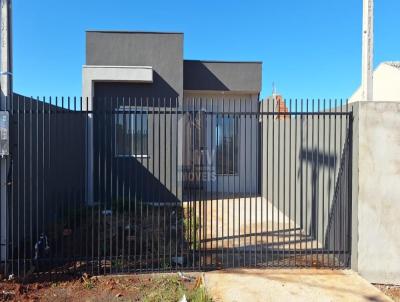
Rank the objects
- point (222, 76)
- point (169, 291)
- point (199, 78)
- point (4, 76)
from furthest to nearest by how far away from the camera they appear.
Answer: point (222, 76)
point (199, 78)
point (4, 76)
point (169, 291)

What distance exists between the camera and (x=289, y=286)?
437 centimetres

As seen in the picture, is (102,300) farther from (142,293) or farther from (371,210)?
(371,210)

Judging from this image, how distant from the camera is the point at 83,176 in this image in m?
9.43

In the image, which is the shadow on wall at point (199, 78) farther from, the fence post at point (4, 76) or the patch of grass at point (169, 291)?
the patch of grass at point (169, 291)

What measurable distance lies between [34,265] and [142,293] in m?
1.61

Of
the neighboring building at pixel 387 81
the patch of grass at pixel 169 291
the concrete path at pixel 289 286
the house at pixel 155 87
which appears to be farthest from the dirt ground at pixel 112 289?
the neighboring building at pixel 387 81

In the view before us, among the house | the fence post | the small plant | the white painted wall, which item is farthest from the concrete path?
the house

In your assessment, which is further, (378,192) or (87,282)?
(378,192)

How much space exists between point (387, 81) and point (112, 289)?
13.0m

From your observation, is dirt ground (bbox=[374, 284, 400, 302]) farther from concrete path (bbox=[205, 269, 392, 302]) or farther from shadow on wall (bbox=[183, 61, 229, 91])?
shadow on wall (bbox=[183, 61, 229, 91])

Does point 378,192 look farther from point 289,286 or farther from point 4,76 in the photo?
point 4,76

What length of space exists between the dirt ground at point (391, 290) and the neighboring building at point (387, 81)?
9388 millimetres

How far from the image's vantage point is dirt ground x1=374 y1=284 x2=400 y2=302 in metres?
4.38

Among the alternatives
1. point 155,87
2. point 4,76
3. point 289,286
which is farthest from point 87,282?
point 155,87
